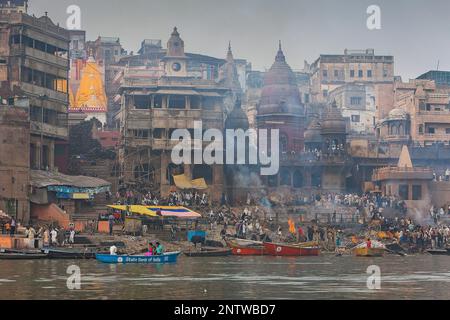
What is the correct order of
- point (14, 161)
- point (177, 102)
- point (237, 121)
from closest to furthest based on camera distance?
point (14, 161) < point (177, 102) < point (237, 121)

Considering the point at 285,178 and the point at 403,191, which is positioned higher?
the point at 285,178

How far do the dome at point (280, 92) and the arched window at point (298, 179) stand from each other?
8.63 m

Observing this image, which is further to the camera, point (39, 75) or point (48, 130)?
point (39, 75)

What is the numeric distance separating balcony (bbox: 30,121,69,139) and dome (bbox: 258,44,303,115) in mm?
19289

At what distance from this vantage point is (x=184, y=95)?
218 feet

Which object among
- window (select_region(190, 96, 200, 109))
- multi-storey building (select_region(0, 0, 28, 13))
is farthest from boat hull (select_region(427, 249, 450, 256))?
multi-storey building (select_region(0, 0, 28, 13))

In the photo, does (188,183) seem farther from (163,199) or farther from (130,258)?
(130,258)

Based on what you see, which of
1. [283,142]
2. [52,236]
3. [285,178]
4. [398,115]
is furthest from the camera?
[398,115]

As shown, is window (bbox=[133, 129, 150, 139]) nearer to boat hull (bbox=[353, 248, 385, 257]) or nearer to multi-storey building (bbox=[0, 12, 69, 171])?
multi-storey building (bbox=[0, 12, 69, 171])

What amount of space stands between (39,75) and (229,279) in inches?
1129

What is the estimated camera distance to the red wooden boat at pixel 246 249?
5081 centimetres

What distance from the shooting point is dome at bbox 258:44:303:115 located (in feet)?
252

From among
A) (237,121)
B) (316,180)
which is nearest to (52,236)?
(237,121)

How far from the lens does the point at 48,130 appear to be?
60.8m
